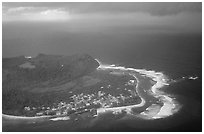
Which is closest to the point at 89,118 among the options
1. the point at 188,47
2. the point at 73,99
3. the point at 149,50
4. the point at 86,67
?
the point at 73,99

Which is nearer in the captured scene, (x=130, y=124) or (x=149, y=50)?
(x=130, y=124)

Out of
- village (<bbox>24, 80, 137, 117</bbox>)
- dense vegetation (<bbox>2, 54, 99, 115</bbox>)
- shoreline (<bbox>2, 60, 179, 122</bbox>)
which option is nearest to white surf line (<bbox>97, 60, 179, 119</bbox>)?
shoreline (<bbox>2, 60, 179, 122</bbox>)

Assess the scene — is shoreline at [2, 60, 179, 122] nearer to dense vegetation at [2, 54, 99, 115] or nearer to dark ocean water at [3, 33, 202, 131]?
dark ocean water at [3, 33, 202, 131]

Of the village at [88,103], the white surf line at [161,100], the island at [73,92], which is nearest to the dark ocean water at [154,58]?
the white surf line at [161,100]

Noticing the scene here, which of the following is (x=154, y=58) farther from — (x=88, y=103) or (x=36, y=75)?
(x=88, y=103)

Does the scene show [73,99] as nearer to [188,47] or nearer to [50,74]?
[50,74]

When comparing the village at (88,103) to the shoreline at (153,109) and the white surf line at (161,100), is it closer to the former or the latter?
the shoreline at (153,109)

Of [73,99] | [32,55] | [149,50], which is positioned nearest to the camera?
[73,99]

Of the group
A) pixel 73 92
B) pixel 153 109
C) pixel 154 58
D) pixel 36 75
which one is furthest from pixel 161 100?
pixel 154 58
